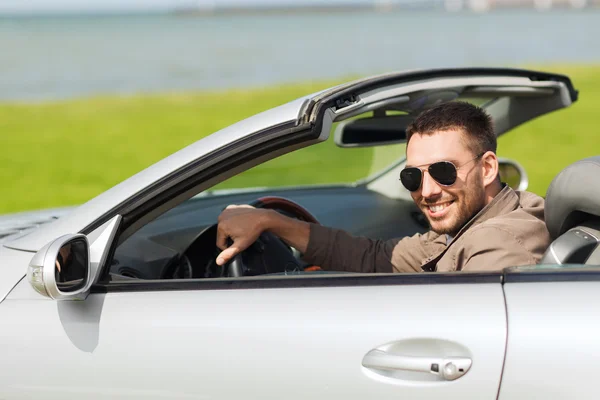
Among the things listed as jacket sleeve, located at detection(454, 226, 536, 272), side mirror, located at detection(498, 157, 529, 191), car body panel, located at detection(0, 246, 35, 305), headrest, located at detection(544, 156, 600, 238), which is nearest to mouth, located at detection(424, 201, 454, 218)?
jacket sleeve, located at detection(454, 226, 536, 272)

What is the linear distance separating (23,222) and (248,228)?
3.31 ft

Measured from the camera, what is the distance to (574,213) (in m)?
2.33

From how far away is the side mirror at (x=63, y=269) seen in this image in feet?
6.64

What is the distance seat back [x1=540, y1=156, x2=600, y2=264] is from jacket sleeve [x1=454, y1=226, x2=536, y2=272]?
6 cm

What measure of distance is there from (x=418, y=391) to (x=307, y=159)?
2.53 metres

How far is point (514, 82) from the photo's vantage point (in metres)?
3.08

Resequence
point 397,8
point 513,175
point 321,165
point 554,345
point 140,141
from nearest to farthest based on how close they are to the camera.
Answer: point 554,345 → point 513,175 → point 321,165 → point 140,141 → point 397,8

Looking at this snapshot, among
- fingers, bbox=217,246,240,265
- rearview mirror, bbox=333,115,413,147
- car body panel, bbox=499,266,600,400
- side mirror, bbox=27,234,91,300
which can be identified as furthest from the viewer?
rearview mirror, bbox=333,115,413,147

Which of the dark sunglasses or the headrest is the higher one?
the dark sunglasses

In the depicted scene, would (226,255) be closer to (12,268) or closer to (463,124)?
(12,268)

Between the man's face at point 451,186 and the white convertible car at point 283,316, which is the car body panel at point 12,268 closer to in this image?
the white convertible car at point 283,316

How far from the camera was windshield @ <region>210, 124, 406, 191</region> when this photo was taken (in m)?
3.74

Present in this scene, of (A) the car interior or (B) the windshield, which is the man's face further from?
(B) the windshield

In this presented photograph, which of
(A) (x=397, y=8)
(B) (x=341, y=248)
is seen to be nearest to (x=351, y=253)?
(B) (x=341, y=248)
